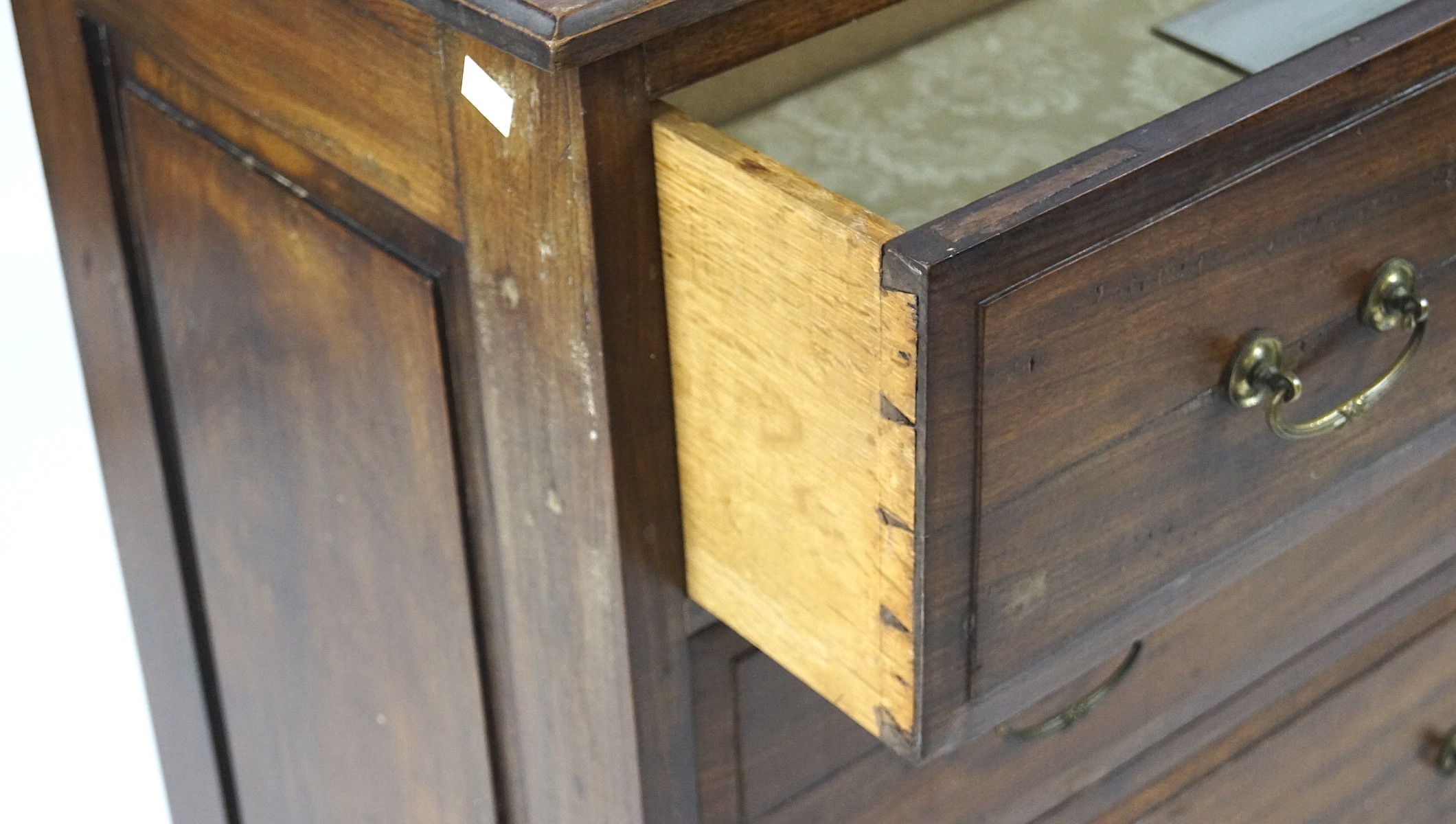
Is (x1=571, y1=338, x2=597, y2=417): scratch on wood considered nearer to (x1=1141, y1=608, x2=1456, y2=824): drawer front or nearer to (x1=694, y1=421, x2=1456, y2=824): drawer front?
(x1=694, y1=421, x2=1456, y2=824): drawer front

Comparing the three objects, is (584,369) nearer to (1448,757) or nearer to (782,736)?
(782,736)

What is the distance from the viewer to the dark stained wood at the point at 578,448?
0.60 m

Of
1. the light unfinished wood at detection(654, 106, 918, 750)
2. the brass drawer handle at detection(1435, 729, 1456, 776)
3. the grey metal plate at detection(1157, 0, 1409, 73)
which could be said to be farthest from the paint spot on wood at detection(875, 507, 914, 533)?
the brass drawer handle at detection(1435, 729, 1456, 776)

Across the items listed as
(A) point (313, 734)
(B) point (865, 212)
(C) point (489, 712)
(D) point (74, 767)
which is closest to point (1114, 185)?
(B) point (865, 212)

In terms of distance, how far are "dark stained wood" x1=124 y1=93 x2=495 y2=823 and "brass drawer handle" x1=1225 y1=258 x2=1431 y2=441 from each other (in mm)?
280

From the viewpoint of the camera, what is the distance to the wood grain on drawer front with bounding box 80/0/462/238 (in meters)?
0.63

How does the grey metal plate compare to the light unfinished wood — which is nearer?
the light unfinished wood

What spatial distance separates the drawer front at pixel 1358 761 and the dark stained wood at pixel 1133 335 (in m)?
0.36

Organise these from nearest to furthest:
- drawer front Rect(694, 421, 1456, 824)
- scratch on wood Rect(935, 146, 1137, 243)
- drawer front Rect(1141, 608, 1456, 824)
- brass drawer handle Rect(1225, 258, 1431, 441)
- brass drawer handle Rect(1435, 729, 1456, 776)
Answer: scratch on wood Rect(935, 146, 1137, 243) → brass drawer handle Rect(1225, 258, 1431, 441) → drawer front Rect(694, 421, 1456, 824) → drawer front Rect(1141, 608, 1456, 824) → brass drawer handle Rect(1435, 729, 1456, 776)

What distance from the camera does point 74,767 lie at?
1.34 m

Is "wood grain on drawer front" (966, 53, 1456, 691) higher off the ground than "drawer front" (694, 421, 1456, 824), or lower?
higher

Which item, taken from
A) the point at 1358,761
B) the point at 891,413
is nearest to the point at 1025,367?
the point at 891,413

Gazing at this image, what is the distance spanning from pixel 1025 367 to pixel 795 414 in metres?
0.07

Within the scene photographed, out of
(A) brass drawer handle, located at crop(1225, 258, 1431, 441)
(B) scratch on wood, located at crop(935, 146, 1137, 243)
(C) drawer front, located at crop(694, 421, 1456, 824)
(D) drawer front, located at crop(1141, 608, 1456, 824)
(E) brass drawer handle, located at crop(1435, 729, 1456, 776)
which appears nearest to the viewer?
(B) scratch on wood, located at crop(935, 146, 1137, 243)
